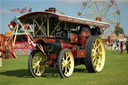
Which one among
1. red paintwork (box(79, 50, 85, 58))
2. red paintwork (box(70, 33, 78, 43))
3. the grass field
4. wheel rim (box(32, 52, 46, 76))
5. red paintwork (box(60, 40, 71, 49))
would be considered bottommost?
the grass field

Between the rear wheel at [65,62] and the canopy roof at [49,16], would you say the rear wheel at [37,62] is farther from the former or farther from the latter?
the canopy roof at [49,16]

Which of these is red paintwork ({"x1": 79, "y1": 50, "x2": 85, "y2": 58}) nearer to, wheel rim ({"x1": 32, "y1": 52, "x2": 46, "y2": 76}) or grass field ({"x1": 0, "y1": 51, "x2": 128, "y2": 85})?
grass field ({"x1": 0, "y1": 51, "x2": 128, "y2": 85})

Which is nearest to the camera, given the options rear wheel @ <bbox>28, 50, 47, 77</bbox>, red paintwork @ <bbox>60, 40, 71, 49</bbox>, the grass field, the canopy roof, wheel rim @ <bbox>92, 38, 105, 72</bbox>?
the grass field

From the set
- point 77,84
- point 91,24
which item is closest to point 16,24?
point 91,24

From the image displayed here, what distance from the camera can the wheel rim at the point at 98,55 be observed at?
465 inches

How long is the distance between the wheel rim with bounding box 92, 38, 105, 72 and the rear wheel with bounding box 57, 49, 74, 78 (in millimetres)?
1660

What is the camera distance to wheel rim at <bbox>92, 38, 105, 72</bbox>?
11805mm

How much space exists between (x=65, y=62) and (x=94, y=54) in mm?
2380

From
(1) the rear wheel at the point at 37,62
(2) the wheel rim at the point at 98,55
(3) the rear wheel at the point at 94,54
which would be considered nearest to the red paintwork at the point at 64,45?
(3) the rear wheel at the point at 94,54

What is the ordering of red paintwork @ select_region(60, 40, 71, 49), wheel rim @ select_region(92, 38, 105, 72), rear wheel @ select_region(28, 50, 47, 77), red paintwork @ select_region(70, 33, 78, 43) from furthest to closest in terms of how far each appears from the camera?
1. wheel rim @ select_region(92, 38, 105, 72)
2. red paintwork @ select_region(70, 33, 78, 43)
3. red paintwork @ select_region(60, 40, 71, 49)
4. rear wheel @ select_region(28, 50, 47, 77)

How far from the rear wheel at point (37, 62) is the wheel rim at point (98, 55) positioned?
7.97 ft

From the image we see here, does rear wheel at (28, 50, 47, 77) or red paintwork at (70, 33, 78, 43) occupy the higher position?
red paintwork at (70, 33, 78, 43)

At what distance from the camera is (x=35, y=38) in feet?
34.2

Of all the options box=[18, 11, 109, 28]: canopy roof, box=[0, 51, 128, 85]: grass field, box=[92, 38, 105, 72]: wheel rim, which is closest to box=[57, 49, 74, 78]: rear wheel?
box=[0, 51, 128, 85]: grass field
